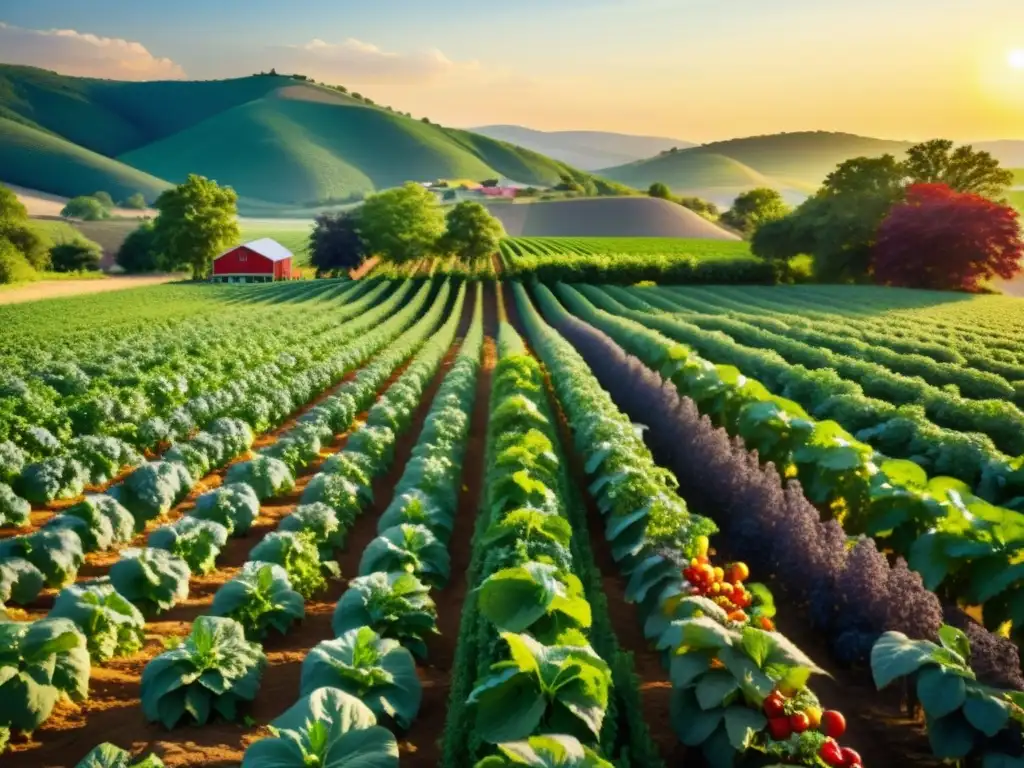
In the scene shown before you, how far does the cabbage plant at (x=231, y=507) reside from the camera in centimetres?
1057

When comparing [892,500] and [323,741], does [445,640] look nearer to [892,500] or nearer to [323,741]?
[323,741]

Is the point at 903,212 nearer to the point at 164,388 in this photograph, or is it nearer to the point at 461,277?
the point at 461,277

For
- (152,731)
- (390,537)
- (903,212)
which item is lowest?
(152,731)

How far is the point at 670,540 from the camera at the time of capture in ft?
26.1

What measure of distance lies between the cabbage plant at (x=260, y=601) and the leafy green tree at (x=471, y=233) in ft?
214

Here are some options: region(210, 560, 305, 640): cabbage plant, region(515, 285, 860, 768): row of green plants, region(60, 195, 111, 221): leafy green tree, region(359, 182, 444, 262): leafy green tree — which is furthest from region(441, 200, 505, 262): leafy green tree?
region(60, 195, 111, 221): leafy green tree

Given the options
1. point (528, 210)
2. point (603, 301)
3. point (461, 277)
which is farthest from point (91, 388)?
point (528, 210)

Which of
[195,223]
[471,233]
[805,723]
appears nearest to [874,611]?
[805,723]

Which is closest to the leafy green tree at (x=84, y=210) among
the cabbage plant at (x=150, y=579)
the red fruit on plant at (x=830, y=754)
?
the cabbage plant at (x=150, y=579)

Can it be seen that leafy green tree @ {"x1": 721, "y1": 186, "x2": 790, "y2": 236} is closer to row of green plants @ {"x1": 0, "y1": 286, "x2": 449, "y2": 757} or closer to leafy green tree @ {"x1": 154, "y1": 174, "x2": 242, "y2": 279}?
leafy green tree @ {"x1": 154, "y1": 174, "x2": 242, "y2": 279}

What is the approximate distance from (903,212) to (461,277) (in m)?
33.3

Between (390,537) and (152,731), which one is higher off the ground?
(390,537)

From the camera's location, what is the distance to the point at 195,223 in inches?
3140

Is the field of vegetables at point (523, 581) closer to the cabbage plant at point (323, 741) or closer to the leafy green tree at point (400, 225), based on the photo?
the cabbage plant at point (323, 741)
